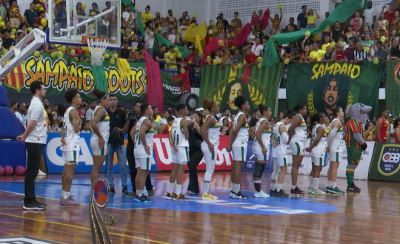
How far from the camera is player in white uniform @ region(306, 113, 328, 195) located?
44.9 feet

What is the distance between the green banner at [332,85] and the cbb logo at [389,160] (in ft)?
12.6

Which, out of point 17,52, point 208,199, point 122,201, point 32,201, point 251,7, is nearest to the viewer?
point 32,201

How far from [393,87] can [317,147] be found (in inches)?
Result: 345

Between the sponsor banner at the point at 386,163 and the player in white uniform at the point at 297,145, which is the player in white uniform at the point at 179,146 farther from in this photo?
the sponsor banner at the point at 386,163

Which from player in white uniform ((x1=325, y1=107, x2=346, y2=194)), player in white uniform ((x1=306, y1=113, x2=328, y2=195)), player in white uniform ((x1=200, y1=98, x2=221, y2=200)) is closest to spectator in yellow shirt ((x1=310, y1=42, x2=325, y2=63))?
player in white uniform ((x1=325, y1=107, x2=346, y2=194))

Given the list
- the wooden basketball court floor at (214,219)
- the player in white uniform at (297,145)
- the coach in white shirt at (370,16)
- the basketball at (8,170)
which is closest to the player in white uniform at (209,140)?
the wooden basketball court floor at (214,219)

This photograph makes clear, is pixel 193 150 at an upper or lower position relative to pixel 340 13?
lower

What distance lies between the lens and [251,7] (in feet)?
99.5

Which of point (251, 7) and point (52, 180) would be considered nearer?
point (52, 180)

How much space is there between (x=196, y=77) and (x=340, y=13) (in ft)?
22.8

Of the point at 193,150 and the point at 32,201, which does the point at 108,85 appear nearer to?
the point at 193,150

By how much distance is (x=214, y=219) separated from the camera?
935cm

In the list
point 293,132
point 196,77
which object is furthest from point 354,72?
point 293,132

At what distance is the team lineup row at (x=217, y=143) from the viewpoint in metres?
10.5
